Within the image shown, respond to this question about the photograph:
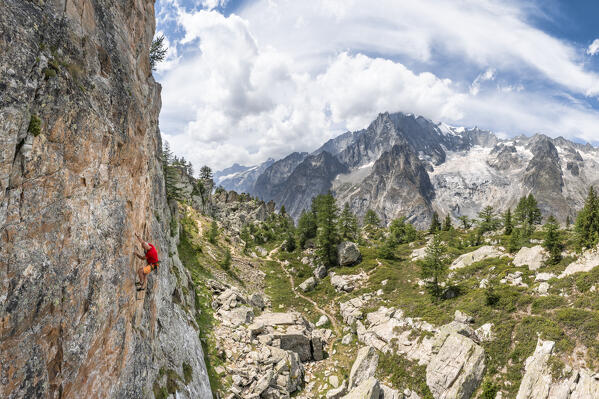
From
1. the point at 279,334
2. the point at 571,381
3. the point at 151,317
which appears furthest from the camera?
the point at 279,334

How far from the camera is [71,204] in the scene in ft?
25.6

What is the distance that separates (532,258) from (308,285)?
33.4 m

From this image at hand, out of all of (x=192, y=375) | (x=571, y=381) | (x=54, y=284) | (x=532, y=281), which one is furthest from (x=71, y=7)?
(x=532, y=281)

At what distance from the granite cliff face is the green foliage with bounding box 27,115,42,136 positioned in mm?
29

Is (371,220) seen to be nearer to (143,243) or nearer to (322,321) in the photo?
(322,321)

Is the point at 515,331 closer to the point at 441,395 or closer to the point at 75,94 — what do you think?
the point at 441,395

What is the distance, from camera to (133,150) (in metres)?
11.4

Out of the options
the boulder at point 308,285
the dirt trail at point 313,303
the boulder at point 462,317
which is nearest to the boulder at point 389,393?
the dirt trail at point 313,303

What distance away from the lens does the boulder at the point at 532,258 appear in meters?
35.2

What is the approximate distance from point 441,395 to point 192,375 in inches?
739

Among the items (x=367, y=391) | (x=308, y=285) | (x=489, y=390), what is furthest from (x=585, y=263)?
(x=308, y=285)

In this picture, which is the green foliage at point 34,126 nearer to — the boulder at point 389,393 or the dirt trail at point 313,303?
the boulder at point 389,393

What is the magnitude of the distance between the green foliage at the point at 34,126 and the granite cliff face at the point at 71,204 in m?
0.03

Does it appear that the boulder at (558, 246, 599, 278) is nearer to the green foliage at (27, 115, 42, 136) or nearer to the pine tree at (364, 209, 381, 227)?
the green foliage at (27, 115, 42, 136)
